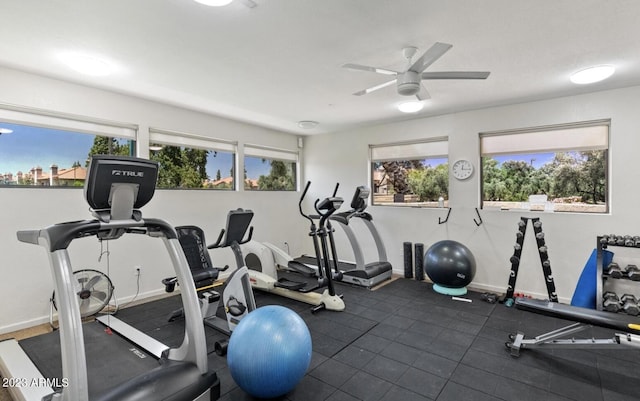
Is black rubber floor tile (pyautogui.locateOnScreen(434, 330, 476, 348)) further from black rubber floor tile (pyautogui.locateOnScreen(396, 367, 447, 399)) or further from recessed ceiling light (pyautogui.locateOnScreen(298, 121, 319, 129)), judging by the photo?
recessed ceiling light (pyautogui.locateOnScreen(298, 121, 319, 129))

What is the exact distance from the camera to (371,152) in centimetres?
560

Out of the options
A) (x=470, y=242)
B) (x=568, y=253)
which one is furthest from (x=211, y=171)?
(x=568, y=253)

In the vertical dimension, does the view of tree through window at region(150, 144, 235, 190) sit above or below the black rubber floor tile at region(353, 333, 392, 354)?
above

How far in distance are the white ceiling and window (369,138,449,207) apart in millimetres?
1303

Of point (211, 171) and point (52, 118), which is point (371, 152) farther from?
point (52, 118)

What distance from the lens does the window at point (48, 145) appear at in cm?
313

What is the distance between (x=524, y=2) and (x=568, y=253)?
10.5 ft

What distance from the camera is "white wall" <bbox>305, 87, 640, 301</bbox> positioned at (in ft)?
11.5

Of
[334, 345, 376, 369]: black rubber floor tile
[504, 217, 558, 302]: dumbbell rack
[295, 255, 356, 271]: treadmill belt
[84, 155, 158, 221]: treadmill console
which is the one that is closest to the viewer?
[84, 155, 158, 221]: treadmill console

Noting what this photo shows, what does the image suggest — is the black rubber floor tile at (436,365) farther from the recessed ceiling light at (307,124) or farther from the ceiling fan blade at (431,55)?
the recessed ceiling light at (307,124)

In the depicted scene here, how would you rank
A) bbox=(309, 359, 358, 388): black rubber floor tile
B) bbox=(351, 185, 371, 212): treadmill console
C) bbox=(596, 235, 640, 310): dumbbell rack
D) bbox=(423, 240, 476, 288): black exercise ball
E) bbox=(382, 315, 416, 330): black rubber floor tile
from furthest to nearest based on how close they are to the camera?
bbox=(351, 185, 371, 212): treadmill console < bbox=(423, 240, 476, 288): black exercise ball < bbox=(382, 315, 416, 330): black rubber floor tile < bbox=(596, 235, 640, 310): dumbbell rack < bbox=(309, 359, 358, 388): black rubber floor tile

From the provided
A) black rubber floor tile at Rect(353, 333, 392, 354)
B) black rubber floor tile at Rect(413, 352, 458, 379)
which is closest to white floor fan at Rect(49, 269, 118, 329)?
black rubber floor tile at Rect(353, 333, 392, 354)

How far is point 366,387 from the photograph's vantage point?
218 cm

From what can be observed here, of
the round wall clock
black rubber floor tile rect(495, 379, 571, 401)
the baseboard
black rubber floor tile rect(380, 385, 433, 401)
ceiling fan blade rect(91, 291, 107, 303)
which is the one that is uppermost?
the round wall clock
